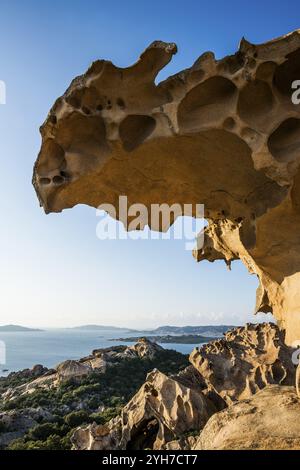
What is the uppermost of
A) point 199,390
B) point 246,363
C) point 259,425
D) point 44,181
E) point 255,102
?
point 255,102

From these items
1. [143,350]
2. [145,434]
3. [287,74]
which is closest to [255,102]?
[287,74]

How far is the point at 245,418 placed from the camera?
4406mm

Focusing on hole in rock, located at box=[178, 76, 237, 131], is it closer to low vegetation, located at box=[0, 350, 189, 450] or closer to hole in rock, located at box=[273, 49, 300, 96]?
hole in rock, located at box=[273, 49, 300, 96]

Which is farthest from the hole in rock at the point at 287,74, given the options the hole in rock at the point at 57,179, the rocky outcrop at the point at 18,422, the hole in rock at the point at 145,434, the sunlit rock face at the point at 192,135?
the rocky outcrop at the point at 18,422

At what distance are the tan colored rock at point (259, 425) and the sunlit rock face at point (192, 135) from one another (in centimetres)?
202

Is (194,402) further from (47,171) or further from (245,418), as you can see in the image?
(47,171)

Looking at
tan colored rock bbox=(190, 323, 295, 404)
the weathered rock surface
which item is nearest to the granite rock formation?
tan colored rock bbox=(190, 323, 295, 404)

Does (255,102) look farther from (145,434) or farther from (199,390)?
(145,434)

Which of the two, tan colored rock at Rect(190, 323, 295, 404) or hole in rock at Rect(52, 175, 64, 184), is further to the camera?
tan colored rock at Rect(190, 323, 295, 404)

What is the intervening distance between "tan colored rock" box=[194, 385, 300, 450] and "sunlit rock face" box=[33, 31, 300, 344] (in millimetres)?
2024

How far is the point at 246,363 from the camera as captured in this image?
31.8ft

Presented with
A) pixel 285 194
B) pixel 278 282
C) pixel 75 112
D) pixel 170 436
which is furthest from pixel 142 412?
pixel 75 112

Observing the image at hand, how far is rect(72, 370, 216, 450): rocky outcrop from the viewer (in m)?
10.6

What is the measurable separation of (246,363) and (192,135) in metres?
6.22
